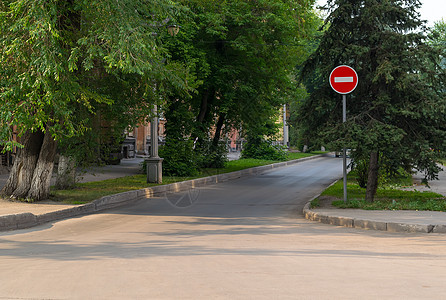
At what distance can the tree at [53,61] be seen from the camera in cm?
1309

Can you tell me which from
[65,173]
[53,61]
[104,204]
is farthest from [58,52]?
Answer: [65,173]

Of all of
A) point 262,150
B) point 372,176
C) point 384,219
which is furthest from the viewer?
point 262,150

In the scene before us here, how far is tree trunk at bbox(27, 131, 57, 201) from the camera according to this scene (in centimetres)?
1539

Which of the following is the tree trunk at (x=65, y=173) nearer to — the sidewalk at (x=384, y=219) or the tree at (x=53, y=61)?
the tree at (x=53, y=61)

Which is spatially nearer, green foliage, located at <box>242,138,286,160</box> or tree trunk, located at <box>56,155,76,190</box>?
tree trunk, located at <box>56,155,76,190</box>

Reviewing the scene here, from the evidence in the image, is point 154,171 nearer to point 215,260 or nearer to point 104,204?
point 104,204

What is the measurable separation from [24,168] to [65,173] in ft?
9.75

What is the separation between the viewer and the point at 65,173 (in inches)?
733

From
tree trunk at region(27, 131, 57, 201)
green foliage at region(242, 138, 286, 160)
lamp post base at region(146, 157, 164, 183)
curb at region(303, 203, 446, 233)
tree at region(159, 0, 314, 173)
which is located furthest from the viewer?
green foliage at region(242, 138, 286, 160)

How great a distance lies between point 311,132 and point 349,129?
1849mm

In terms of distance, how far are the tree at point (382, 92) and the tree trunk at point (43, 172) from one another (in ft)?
22.0

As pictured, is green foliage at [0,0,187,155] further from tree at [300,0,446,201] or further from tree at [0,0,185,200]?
tree at [300,0,446,201]

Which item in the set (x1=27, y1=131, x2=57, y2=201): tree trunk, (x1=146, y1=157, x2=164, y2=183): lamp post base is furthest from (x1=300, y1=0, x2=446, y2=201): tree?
(x1=146, y1=157, x2=164, y2=183): lamp post base

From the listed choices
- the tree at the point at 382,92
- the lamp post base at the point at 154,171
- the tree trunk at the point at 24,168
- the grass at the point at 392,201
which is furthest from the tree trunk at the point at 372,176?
the lamp post base at the point at 154,171
